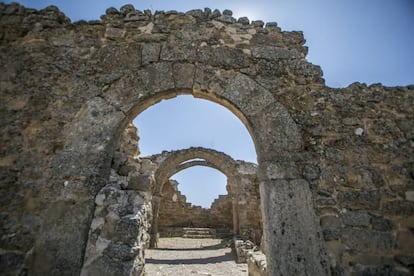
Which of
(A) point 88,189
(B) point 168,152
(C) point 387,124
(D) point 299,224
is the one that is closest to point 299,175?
(D) point 299,224

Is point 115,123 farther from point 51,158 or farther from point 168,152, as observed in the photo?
point 168,152

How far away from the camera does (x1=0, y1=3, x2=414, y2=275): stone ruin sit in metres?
2.42

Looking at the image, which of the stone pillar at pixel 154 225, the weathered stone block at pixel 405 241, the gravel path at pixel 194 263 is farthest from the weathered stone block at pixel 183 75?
the stone pillar at pixel 154 225

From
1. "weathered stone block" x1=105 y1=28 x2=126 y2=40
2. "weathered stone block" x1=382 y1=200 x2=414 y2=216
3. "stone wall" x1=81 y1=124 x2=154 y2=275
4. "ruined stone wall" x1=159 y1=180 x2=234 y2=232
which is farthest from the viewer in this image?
"ruined stone wall" x1=159 y1=180 x2=234 y2=232

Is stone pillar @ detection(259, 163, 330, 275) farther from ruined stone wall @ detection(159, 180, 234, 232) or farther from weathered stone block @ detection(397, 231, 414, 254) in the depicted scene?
ruined stone wall @ detection(159, 180, 234, 232)

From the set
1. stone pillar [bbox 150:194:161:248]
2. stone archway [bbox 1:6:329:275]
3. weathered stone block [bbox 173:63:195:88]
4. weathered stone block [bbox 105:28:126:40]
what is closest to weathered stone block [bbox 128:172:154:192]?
stone archway [bbox 1:6:329:275]

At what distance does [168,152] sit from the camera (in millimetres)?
11414

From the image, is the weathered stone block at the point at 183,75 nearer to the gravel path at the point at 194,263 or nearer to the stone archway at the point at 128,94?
→ the stone archway at the point at 128,94

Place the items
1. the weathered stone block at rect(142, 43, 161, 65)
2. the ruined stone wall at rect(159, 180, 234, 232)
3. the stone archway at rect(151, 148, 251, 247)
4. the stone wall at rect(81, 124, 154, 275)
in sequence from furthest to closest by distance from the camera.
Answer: the ruined stone wall at rect(159, 180, 234, 232) → the stone archway at rect(151, 148, 251, 247) → the weathered stone block at rect(142, 43, 161, 65) → the stone wall at rect(81, 124, 154, 275)

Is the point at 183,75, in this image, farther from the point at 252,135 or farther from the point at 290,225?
the point at 290,225

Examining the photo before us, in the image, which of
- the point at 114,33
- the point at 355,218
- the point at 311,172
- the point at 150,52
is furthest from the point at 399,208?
the point at 114,33

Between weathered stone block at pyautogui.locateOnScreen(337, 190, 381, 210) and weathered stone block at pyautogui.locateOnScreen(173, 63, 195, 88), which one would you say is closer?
weathered stone block at pyautogui.locateOnScreen(337, 190, 381, 210)

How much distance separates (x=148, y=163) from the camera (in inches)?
141

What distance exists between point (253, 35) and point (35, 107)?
3194 mm
